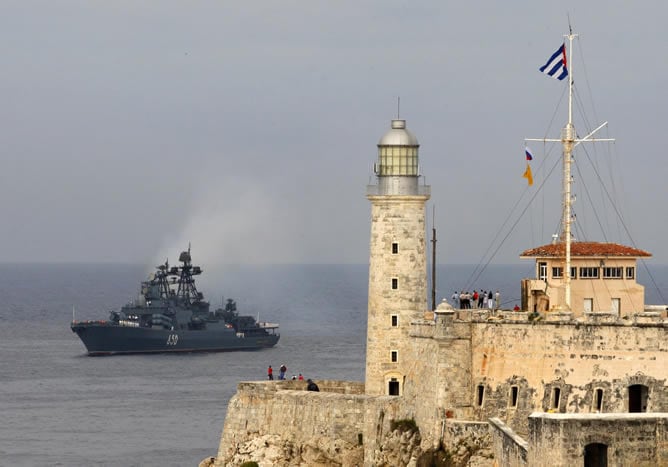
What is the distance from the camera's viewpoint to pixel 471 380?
49.5m

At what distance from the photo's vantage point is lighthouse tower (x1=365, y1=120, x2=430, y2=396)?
180ft

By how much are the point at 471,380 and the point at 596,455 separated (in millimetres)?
10656

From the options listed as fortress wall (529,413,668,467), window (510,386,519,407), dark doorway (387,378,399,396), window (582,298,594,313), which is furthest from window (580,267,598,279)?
fortress wall (529,413,668,467)

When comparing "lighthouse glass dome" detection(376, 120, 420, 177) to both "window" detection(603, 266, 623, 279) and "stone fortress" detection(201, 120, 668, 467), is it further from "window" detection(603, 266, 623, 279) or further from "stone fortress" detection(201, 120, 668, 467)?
"window" detection(603, 266, 623, 279)

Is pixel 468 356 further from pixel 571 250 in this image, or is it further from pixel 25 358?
pixel 25 358

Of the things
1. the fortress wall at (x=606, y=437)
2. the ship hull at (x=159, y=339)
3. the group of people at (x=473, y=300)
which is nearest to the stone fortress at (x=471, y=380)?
the fortress wall at (x=606, y=437)

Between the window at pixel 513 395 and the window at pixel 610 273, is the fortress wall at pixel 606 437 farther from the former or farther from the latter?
the window at pixel 610 273

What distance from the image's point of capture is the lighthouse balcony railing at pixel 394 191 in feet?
182

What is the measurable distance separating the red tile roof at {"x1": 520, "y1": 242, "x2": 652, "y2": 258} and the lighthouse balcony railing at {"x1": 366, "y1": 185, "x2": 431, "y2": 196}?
4535 millimetres

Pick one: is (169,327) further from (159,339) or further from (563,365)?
(563,365)

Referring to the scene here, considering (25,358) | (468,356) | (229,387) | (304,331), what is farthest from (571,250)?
(304,331)

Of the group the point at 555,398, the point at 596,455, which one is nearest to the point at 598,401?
the point at 555,398

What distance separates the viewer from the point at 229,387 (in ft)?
339

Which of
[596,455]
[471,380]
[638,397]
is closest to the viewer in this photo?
[596,455]
